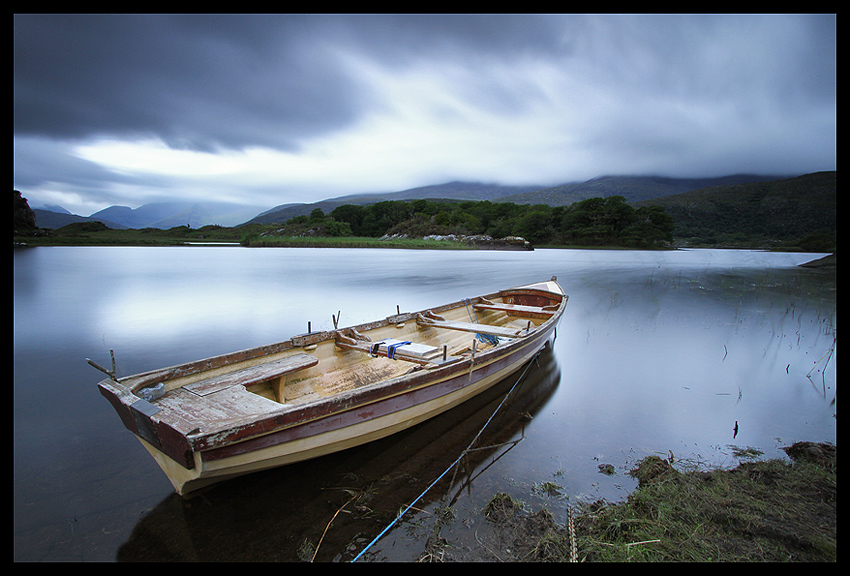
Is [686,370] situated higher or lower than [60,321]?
lower

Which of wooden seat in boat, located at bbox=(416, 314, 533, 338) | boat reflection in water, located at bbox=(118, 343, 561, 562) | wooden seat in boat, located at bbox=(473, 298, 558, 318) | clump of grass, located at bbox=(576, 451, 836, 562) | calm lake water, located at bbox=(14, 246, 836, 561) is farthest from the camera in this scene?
wooden seat in boat, located at bbox=(473, 298, 558, 318)

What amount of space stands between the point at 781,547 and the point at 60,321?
17944 millimetres

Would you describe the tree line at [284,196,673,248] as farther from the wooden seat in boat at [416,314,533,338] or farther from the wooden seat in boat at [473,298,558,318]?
the wooden seat in boat at [416,314,533,338]

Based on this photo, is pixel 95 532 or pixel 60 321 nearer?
pixel 95 532

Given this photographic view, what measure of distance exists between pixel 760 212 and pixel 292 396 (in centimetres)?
8497

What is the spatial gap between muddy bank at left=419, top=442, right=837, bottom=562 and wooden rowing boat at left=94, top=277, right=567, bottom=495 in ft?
5.21

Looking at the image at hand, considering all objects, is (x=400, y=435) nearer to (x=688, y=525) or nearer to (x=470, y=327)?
(x=470, y=327)

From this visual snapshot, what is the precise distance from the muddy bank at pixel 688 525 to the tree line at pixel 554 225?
6473cm

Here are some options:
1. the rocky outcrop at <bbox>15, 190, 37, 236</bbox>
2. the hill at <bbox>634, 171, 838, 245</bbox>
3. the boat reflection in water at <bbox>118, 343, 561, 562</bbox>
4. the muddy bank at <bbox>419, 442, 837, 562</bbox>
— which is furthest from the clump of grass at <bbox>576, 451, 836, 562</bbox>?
the rocky outcrop at <bbox>15, 190, 37, 236</bbox>

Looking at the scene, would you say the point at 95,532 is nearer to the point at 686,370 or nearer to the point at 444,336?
the point at 444,336

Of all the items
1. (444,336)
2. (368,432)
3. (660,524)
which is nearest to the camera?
(660,524)

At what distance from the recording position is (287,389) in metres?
5.53

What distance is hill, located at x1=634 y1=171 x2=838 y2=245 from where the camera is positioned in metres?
50.0

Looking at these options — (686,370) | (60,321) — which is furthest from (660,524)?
(60,321)
